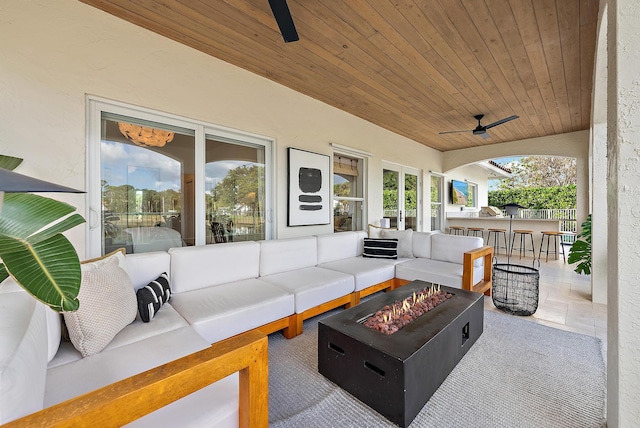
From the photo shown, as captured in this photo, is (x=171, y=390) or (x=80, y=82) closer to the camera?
(x=171, y=390)

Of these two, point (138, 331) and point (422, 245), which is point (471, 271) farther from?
point (138, 331)

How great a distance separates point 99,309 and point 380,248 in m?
3.23

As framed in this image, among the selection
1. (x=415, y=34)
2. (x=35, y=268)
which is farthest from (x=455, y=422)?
(x=415, y=34)

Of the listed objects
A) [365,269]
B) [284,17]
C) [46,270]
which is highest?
[284,17]

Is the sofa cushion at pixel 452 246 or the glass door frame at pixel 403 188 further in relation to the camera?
the glass door frame at pixel 403 188

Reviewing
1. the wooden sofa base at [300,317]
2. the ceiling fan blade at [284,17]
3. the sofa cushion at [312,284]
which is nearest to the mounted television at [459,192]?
the sofa cushion at [312,284]

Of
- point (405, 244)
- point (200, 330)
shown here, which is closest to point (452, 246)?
point (405, 244)

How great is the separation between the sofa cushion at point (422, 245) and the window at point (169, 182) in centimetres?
222

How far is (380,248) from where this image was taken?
154 inches

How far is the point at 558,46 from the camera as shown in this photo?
2637mm

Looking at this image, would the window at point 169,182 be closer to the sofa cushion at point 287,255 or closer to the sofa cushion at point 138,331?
the sofa cushion at point 287,255

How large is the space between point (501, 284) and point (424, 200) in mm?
3782

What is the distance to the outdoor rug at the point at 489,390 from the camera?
1.48m

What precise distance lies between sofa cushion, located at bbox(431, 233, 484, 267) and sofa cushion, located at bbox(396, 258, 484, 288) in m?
0.10
